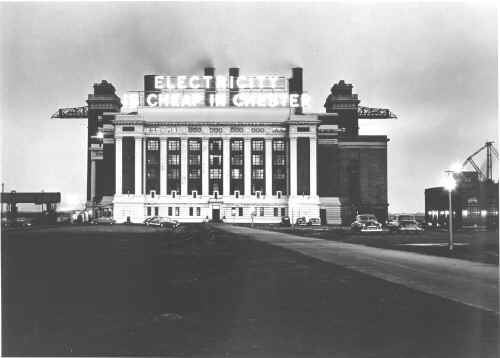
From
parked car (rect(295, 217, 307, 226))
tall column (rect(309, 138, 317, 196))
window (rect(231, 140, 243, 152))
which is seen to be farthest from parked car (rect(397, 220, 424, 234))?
window (rect(231, 140, 243, 152))

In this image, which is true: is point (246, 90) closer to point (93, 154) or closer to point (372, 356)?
point (93, 154)

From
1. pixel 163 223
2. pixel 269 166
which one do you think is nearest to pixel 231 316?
pixel 163 223

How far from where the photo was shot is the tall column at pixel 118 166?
118m

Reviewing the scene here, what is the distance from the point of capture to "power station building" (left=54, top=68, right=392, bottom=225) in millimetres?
116750

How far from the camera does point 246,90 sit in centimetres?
11731

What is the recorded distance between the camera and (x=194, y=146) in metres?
121

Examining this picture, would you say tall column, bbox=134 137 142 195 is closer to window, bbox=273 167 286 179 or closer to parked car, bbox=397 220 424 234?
window, bbox=273 167 286 179

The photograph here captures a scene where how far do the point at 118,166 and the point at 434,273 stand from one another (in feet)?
337

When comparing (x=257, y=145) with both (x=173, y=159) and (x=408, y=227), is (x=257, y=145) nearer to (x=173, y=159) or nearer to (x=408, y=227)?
(x=173, y=159)

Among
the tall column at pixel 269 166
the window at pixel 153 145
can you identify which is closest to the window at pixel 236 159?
the tall column at pixel 269 166

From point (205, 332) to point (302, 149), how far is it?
108m

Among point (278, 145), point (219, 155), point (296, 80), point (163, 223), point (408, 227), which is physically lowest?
point (163, 223)

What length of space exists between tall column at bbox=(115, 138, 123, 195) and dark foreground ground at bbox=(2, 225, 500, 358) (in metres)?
97.5

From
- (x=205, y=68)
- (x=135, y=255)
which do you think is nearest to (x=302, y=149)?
(x=205, y=68)
